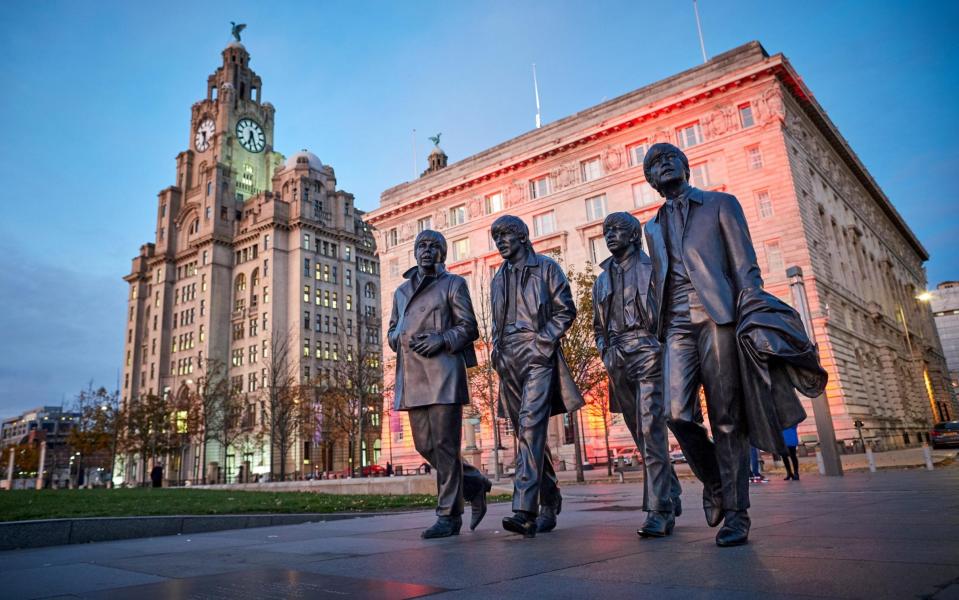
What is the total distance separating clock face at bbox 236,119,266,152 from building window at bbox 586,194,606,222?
2554 inches

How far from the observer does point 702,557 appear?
3.56 m

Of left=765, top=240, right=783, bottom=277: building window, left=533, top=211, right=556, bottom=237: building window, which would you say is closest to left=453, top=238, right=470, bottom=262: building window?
left=533, top=211, right=556, bottom=237: building window

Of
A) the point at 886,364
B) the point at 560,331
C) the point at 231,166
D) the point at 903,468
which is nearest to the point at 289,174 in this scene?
the point at 231,166

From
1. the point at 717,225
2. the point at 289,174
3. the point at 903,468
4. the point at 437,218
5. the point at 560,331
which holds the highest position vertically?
the point at 289,174

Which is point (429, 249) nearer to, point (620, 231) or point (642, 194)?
point (620, 231)

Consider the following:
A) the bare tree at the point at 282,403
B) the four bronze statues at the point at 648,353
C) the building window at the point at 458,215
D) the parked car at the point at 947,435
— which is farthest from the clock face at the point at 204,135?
the four bronze statues at the point at 648,353

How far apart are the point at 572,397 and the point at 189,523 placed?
18.4 feet

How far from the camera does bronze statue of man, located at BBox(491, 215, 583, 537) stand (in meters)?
5.38

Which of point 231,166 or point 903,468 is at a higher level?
point 231,166

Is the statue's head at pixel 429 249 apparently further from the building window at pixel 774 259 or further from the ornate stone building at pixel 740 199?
the building window at pixel 774 259

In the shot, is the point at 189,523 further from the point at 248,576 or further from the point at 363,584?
the point at 363,584

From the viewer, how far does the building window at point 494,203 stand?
48.4 m

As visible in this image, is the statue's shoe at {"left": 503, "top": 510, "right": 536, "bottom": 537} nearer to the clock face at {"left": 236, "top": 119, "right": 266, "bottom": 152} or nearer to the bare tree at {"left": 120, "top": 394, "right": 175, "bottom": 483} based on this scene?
the bare tree at {"left": 120, "top": 394, "right": 175, "bottom": 483}

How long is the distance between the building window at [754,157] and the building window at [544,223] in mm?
13441
